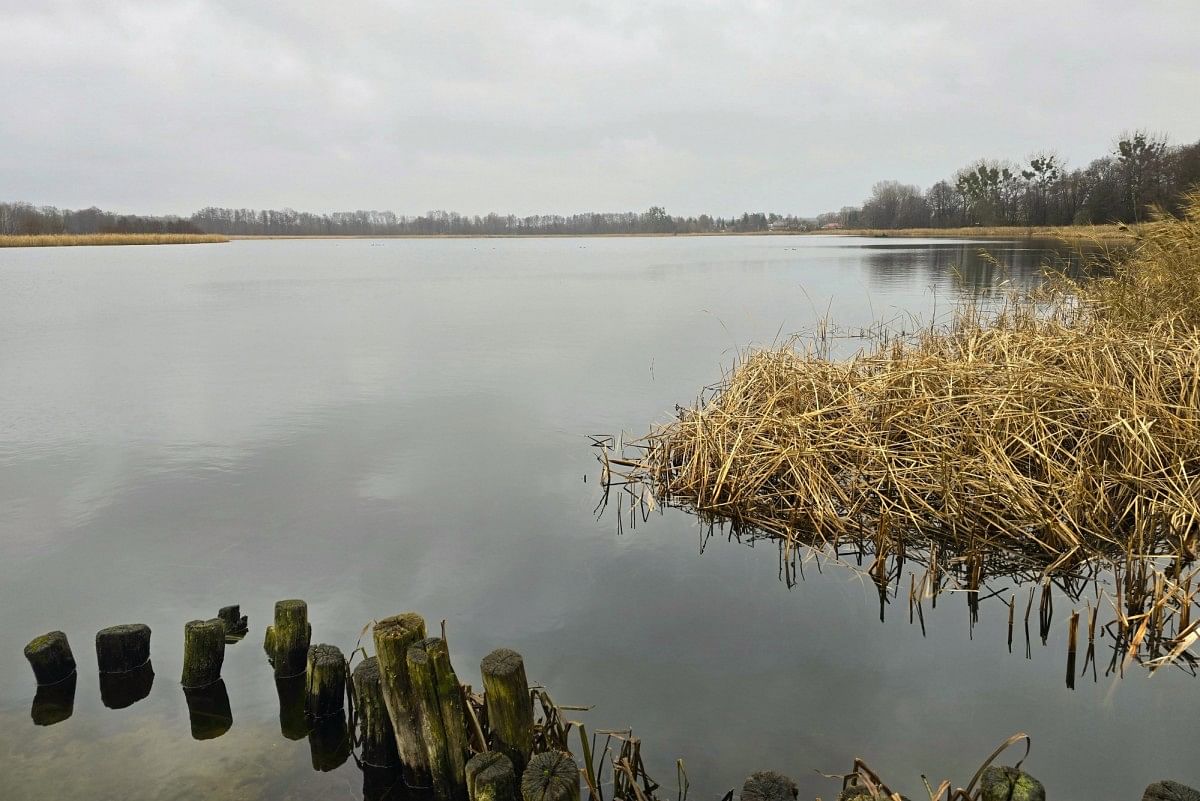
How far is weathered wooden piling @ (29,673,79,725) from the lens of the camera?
185 inches

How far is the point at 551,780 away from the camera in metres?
3.12

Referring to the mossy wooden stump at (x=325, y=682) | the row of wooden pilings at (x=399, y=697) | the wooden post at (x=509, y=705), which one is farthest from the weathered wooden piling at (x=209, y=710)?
the wooden post at (x=509, y=705)

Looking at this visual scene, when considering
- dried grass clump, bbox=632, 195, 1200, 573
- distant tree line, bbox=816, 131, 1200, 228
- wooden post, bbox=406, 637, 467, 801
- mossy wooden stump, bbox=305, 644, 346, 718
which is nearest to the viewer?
wooden post, bbox=406, 637, 467, 801

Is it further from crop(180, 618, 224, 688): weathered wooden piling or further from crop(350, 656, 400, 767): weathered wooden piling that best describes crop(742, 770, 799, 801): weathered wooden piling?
crop(180, 618, 224, 688): weathered wooden piling

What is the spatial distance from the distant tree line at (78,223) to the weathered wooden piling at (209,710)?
101983 mm

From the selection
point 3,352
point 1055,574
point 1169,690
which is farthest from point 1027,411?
point 3,352

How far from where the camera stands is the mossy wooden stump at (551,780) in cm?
308

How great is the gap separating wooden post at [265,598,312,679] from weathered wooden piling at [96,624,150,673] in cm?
80

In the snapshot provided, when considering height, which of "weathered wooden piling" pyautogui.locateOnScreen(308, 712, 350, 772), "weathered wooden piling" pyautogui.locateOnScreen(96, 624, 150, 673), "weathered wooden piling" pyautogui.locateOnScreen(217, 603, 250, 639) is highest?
"weathered wooden piling" pyautogui.locateOnScreen(96, 624, 150, 673)

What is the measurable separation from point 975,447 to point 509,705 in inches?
217

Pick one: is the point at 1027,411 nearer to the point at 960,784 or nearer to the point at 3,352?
the point at 960,784

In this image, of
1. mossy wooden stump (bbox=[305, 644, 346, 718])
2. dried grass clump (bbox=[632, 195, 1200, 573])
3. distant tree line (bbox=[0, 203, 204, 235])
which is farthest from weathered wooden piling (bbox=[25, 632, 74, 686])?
distant tree line (bbox=[0, 203, 204, 235])

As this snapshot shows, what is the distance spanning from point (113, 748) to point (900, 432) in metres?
7.06

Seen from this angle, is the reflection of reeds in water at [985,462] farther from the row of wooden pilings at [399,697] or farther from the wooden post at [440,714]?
the wooden post at [440,714]
